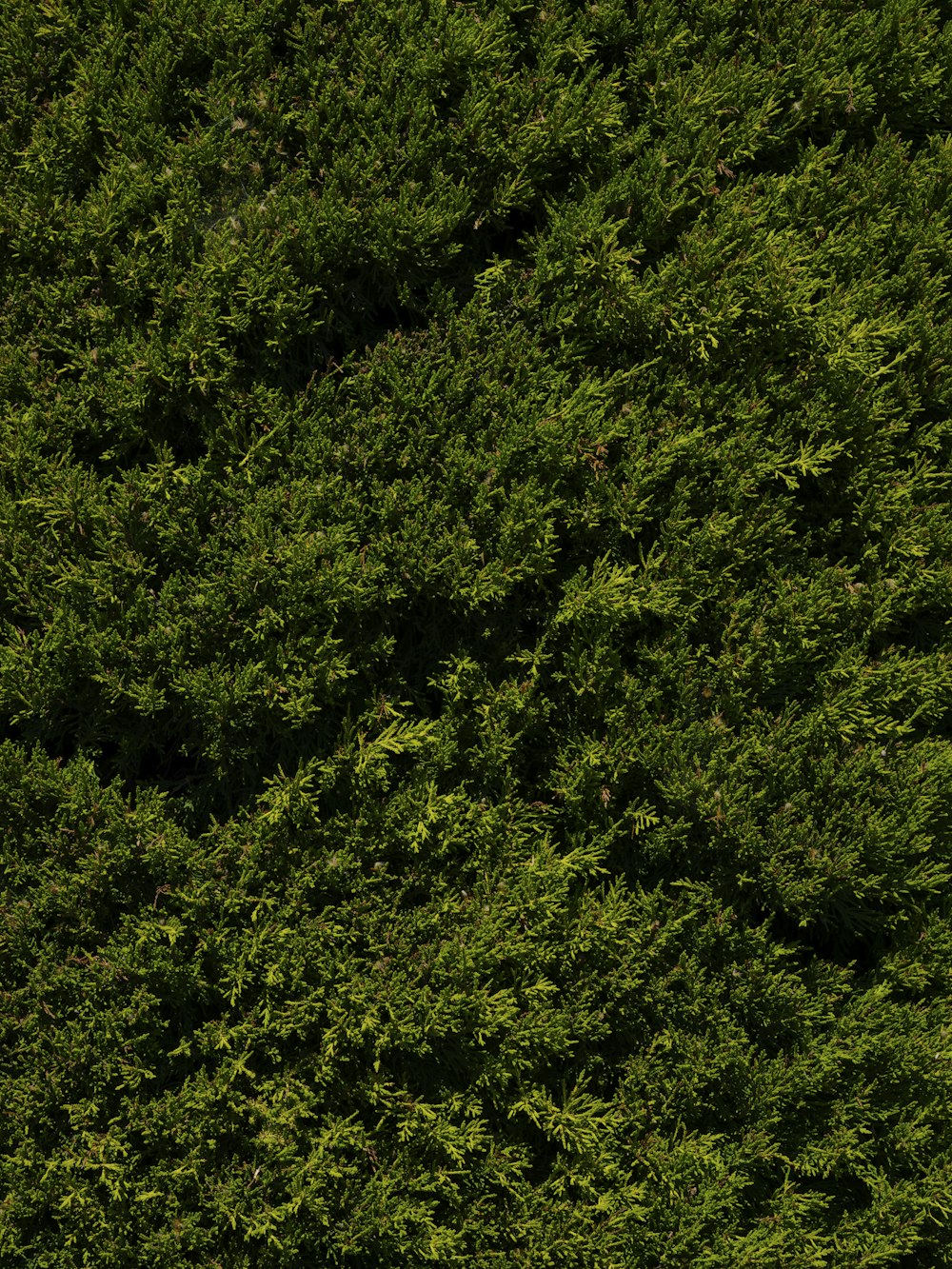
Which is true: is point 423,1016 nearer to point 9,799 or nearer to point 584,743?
point 584,743

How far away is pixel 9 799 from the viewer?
2.95 meters

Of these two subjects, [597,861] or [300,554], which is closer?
[300,554]

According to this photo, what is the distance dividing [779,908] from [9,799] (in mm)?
2330

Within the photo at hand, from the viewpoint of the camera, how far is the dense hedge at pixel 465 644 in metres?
2.92

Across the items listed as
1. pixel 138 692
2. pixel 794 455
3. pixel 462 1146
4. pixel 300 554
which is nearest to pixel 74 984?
pixel 138 692

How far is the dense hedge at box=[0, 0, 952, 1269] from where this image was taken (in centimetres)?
292

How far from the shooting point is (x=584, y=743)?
3078 mm

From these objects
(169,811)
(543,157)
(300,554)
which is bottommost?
(169,811)

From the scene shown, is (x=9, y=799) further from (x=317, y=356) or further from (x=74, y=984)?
(x=317, y=356)

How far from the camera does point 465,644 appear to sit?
3115mm

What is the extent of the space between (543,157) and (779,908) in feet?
7.94

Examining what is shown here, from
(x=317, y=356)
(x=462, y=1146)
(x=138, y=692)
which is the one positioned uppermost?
(x=317, y=356)

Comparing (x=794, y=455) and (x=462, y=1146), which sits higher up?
(x=794, y=455)

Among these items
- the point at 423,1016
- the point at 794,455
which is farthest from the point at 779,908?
the point at 794,455
